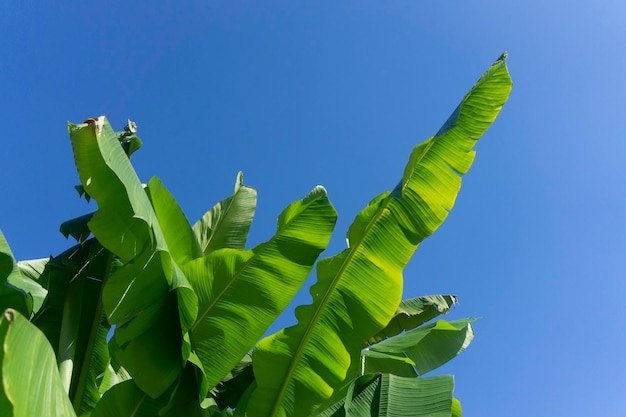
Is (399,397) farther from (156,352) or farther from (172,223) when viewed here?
(172,223)

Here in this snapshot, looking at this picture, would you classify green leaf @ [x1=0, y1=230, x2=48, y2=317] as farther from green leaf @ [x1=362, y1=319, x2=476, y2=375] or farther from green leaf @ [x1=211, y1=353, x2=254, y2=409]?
green leaf @ [x1=362, y1=319, x2=476, y2=375]

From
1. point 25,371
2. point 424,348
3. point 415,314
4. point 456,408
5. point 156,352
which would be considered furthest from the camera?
point 415,314

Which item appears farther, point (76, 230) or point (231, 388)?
point (231, 388)

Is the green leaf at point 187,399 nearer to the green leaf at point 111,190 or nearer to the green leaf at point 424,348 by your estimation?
the green leaf at point 111,190

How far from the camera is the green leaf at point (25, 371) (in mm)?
1104

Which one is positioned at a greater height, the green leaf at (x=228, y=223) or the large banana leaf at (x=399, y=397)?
the green leaf at (x=228, y=223)

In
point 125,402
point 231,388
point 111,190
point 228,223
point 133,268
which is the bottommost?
point 125,402

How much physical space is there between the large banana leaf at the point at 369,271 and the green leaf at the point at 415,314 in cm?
114

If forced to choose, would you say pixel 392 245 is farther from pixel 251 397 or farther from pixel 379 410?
pixel 251 397

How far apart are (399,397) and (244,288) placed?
883 mm

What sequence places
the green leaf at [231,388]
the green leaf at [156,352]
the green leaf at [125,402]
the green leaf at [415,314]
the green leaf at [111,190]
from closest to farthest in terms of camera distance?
the green leaf at [111,190], the green leaf at [156,352], the green leaf at [125,402], the green leaf at [231,388], the green leaf at [415,314]

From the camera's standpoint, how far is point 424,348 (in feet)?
11.4

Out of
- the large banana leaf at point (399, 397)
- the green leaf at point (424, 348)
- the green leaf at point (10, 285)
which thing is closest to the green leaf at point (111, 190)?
the green leaf at point (10, 285)

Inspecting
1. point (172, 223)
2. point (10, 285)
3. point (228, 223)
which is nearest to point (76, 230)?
point (10, 285)
